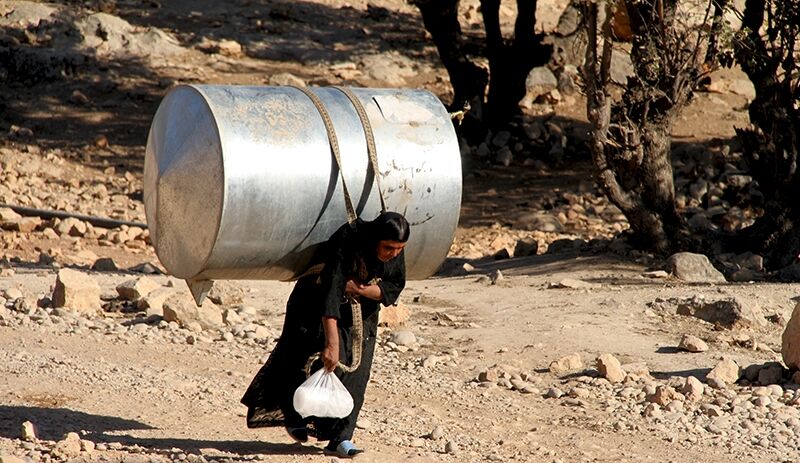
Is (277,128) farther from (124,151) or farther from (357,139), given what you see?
(124,151)

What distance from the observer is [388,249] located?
4.70 metres

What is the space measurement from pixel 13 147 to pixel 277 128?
33.0 ft

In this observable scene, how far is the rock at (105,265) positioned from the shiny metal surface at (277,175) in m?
4.91

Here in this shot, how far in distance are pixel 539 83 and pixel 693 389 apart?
976cm

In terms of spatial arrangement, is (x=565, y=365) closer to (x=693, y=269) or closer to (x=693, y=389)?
(x=693, y=389)

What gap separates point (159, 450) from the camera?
5.17m

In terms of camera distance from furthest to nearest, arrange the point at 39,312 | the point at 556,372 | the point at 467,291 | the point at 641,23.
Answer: the point at 641,23
the point at 467,291
the point at 39,312
the point at 556,372

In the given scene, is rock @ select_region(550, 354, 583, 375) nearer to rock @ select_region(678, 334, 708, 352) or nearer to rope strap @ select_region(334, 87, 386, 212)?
rock @ select_region(678, 334, 708, 352)

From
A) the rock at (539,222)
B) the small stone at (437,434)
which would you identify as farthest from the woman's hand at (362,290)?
the rock at (539,222)

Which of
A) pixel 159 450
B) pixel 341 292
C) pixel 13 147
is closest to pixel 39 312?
pixel 159 450

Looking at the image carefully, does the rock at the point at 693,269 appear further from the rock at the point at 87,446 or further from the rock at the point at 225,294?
the rock at the point at 87,446

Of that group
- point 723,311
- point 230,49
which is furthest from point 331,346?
point 230,49

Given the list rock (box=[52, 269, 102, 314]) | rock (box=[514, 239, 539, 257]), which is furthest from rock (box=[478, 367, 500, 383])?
rock (box=[514, 239, 539, 257])

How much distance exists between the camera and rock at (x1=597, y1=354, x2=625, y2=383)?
654 cm
